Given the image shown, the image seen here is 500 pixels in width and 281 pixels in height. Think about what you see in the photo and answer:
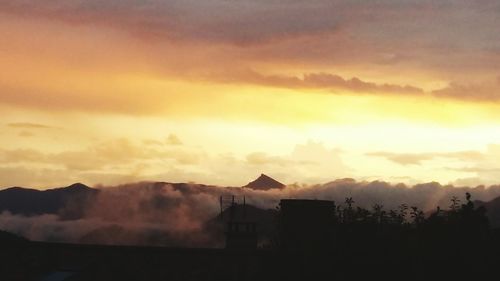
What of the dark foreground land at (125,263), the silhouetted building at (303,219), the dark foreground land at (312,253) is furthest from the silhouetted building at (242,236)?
the dark foreground land at (125,263)

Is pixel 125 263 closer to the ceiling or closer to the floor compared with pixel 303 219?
closer to the floor

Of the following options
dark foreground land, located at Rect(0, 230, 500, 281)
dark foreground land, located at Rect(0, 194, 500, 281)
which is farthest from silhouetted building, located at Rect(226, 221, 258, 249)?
dark foreground land, located at Rect(0, 230, 500, 281)

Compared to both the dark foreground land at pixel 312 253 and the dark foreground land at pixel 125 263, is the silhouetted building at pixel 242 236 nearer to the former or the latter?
the dark foreground land at pixel 312 253

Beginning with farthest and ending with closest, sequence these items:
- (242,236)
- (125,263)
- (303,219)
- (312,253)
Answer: (242,236), (303,219), (125,263), (312,253)

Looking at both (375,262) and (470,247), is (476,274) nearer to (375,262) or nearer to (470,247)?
(470,247)

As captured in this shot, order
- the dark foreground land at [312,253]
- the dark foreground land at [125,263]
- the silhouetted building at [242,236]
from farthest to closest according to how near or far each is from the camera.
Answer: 1. the silhouetted building at [242,236]
2. the dark foreground land at [125,263]
3. the dark foreground land at [312,253]

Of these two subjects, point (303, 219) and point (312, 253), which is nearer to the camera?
point (312, 253)

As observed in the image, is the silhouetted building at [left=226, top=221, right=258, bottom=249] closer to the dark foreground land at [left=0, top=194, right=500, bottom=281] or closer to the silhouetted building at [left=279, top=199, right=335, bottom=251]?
the dark foreground land at [left=0, top=194, right=500, bottom=281]

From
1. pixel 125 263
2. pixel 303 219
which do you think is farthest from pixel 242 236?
pixel 125 263

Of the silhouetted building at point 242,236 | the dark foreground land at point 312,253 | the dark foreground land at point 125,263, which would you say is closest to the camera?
the dark foreground land at point 312,253

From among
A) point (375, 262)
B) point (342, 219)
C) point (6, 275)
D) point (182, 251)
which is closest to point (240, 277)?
point (182, 251)

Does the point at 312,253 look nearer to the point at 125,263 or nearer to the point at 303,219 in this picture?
the point at 303,219

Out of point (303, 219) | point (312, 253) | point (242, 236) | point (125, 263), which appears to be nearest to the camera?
point (312, 253)

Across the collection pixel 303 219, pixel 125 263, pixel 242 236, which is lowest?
pixel 125 263
